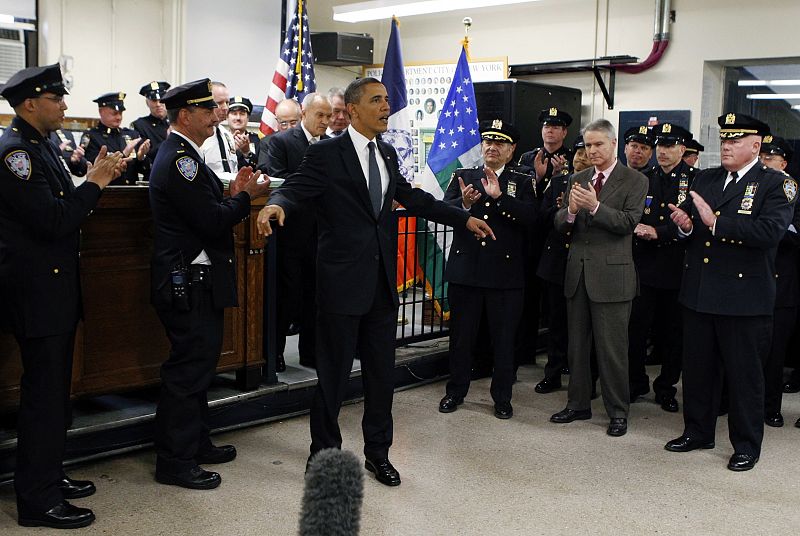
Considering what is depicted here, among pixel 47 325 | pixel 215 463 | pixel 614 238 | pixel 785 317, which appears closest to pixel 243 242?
pixel 215 463

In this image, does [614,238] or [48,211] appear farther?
[614,238]

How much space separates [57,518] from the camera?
299cm

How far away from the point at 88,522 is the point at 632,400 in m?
3.10

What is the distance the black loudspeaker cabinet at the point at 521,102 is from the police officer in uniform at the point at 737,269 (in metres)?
3.52

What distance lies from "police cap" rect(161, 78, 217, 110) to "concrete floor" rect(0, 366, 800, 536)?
4.91 ft

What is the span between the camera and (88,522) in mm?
3039

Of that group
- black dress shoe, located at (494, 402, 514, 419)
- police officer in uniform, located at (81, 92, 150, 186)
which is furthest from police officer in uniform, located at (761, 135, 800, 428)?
police officer in uniform, located at (81, 92, 150, 186)

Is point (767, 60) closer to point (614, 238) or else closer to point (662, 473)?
point (614, 238)

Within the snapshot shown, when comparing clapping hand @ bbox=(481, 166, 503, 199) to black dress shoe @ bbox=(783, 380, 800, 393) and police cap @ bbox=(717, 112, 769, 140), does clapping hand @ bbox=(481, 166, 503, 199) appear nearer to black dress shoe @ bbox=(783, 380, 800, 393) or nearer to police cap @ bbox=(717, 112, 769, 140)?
police cap @ bbox=(717, 112, 769, 140)

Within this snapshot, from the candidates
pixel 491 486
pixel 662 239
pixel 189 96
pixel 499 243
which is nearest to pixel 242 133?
pixel 499 243

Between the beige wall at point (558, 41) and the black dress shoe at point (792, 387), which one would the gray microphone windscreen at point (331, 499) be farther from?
the beige wall at point (558, 41)

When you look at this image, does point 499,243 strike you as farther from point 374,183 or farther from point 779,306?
point 779,306

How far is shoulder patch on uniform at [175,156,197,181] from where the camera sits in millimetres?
3236

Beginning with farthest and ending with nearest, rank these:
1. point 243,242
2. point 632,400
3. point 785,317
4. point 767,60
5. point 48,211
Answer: point 767,60
point 632,400
point 785,317
point 243,242
point 48,211
